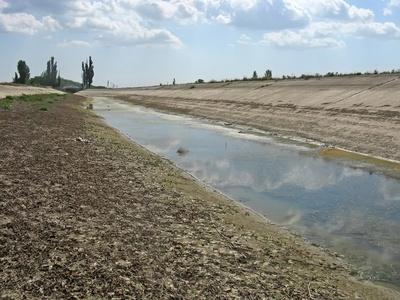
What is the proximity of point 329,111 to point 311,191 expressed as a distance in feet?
68.4

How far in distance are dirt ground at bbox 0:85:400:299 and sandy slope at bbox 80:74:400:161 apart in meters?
14.0

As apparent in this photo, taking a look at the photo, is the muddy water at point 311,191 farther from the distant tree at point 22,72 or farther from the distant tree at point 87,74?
the distant tree at point 87,74

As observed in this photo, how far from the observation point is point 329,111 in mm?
33438

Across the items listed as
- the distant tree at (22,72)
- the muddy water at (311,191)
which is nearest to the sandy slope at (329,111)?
A: the muddy water at (311,191)

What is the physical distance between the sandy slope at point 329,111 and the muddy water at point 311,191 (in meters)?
3.61

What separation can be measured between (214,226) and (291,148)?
1585cm

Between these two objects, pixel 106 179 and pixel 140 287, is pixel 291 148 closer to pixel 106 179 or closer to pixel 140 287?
pixel 106 179

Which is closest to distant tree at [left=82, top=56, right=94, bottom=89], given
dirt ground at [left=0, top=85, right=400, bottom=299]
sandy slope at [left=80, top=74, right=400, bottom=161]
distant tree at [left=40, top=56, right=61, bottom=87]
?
distant tree at [left=40, top=56, right=61, bottom=87]

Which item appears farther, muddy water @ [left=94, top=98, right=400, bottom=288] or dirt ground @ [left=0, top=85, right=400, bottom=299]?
muddy water @ [left=94, top=98, right=400, bottom=288]

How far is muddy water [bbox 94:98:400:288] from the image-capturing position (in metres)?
9.44

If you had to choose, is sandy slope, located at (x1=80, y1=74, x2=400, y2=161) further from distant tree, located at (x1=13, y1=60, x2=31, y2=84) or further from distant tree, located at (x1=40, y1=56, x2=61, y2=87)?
distant tree, located at (x1=40, y1=56, x2=61, y2=87)

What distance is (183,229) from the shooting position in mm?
8891

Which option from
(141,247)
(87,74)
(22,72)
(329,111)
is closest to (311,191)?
(141,247)

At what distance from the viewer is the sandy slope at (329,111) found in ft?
79.9
